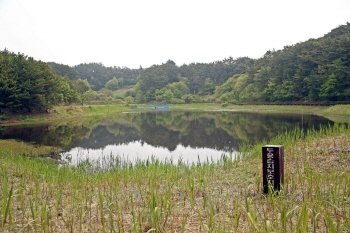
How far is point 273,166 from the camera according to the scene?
3.02 meters

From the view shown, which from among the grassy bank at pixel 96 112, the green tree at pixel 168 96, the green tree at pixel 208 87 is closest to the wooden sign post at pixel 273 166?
the grassy bank at pixel 96 112

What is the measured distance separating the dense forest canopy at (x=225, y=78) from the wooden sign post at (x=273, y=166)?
2473 centimetres

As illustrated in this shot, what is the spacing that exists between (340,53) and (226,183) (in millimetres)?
33507

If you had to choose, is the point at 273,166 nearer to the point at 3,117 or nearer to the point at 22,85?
the point at 22,85

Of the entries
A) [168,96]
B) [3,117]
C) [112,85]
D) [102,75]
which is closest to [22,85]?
[3,117]

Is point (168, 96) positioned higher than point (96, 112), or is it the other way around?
point (168, 96)

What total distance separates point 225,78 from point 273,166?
65.0 meters

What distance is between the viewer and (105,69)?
10069 cm

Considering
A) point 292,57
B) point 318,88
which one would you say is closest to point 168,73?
point 292,57

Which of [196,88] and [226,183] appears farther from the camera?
[196,88]

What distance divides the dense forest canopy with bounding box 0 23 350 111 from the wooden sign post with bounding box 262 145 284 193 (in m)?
24.7

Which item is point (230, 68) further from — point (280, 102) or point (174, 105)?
point (280, 102)

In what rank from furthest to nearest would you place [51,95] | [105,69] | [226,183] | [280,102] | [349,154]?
[105,69]
[280,102]
[51,95]
[349,154]
[226,183]

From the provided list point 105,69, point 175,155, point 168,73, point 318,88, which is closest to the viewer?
point 175,155
